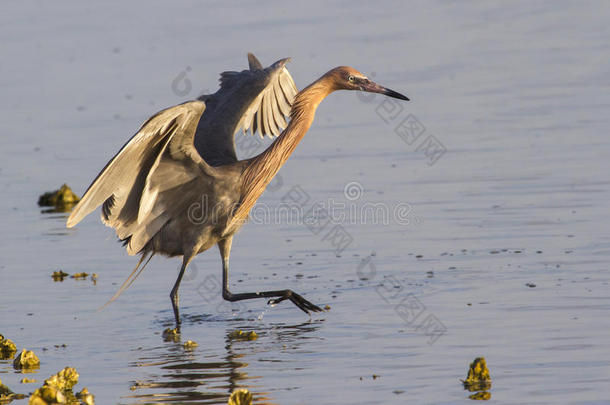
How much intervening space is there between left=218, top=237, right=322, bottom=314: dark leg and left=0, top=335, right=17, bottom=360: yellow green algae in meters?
2.04

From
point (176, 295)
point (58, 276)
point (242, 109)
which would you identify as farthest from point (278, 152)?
point (58, 276)

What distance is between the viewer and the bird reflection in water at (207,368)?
692 cm

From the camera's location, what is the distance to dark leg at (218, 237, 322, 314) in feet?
28.8

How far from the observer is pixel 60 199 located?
40.9ft

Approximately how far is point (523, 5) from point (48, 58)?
29.8 feet

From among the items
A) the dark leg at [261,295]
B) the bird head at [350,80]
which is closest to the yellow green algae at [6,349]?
the dark leg at [261,295]

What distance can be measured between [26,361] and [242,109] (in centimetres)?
365

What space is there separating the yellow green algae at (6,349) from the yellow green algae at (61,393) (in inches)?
36.3

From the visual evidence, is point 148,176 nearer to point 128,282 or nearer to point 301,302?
point 128,282

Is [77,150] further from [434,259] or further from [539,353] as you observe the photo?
[539,353]

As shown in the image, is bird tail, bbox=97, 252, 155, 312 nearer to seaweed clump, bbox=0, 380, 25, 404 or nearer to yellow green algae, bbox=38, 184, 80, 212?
seaweed clump, bbox=0, 380, 25, 404

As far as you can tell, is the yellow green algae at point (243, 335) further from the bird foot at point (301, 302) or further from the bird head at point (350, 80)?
the bird head at point (350, 80)

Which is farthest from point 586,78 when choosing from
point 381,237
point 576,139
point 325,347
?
point 325,347

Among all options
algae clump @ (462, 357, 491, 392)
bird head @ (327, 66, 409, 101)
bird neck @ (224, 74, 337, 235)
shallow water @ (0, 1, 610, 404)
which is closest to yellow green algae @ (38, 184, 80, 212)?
shallow water @ (0, 1, 610, 404)
